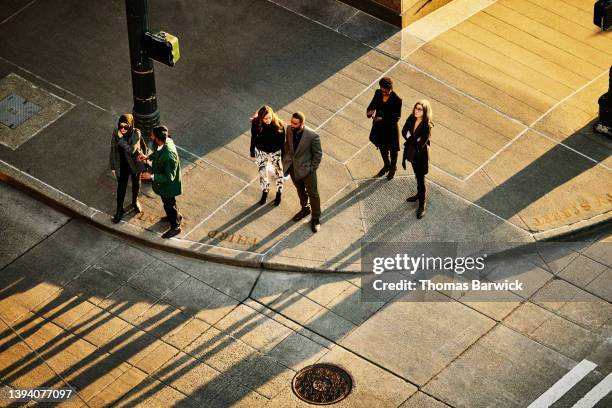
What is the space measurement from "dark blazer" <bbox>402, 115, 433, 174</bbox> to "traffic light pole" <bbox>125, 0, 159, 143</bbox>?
12.0 ft

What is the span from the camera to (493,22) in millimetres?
20984

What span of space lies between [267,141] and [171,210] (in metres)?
1.62

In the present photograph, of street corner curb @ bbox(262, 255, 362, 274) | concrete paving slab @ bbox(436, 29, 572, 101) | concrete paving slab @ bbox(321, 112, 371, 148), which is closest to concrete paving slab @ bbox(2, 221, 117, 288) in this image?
street corner curb @ bbox(262, 255, 362, 274)

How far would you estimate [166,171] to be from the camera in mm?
Result: 16250

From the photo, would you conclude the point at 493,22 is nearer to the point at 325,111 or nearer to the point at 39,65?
the point at 325,111

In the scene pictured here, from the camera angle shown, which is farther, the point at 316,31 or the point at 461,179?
the point at 316,31

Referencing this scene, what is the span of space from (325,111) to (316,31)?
2.13 metres

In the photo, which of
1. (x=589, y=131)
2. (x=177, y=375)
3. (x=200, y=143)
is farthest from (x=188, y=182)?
(x=589, y=131)

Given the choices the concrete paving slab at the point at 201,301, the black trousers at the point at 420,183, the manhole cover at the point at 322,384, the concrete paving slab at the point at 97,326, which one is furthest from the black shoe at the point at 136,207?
the black trousers at the point at 420,183

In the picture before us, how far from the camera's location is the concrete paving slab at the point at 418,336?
15.5 m

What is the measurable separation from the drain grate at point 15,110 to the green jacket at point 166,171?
340 cm

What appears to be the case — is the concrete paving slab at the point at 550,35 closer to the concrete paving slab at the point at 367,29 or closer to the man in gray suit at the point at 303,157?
the concrete paving slab at the point at 367,29

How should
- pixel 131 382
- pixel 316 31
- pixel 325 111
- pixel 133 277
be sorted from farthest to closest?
pixel 316 31 → pixel 325 111 → pixel 133 277 → pixel 131 382

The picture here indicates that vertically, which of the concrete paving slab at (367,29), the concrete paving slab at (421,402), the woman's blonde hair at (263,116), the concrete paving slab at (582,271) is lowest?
the concrete paving slab at (421,402)
